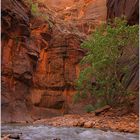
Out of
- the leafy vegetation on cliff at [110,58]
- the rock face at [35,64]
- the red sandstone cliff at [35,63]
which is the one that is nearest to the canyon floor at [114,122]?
the leafy vegetation on cliff at [110,58]

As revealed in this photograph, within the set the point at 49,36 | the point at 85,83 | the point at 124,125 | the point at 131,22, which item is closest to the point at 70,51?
the point at 49,36

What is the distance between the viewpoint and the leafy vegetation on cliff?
19766mm

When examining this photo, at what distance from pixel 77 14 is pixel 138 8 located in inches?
993

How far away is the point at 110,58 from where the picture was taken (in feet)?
65.2

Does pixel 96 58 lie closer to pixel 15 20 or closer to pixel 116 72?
pixel 116 72

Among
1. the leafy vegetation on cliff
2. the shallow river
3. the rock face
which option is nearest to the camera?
the shallow river

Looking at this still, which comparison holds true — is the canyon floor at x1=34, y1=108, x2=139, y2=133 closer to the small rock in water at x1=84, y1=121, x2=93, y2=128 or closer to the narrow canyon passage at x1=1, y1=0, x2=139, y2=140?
the small rock in water at x1=84, y1=121, x2=93, y2=128

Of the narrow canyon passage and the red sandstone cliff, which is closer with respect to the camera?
the narrow canyon passage

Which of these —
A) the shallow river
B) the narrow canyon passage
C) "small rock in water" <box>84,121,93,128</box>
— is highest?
the narrow canyon passage

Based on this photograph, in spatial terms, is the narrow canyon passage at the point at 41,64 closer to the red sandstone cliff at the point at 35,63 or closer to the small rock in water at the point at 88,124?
the red sandstone cliff at the point at 35,63

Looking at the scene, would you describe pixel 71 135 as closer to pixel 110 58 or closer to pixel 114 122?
Result: pixel 114 122

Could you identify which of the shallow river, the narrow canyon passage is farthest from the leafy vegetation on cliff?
the shallow river

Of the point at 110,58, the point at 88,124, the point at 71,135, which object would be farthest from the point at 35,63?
the point at 71,135

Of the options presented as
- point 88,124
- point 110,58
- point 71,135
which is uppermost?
point 110,58
